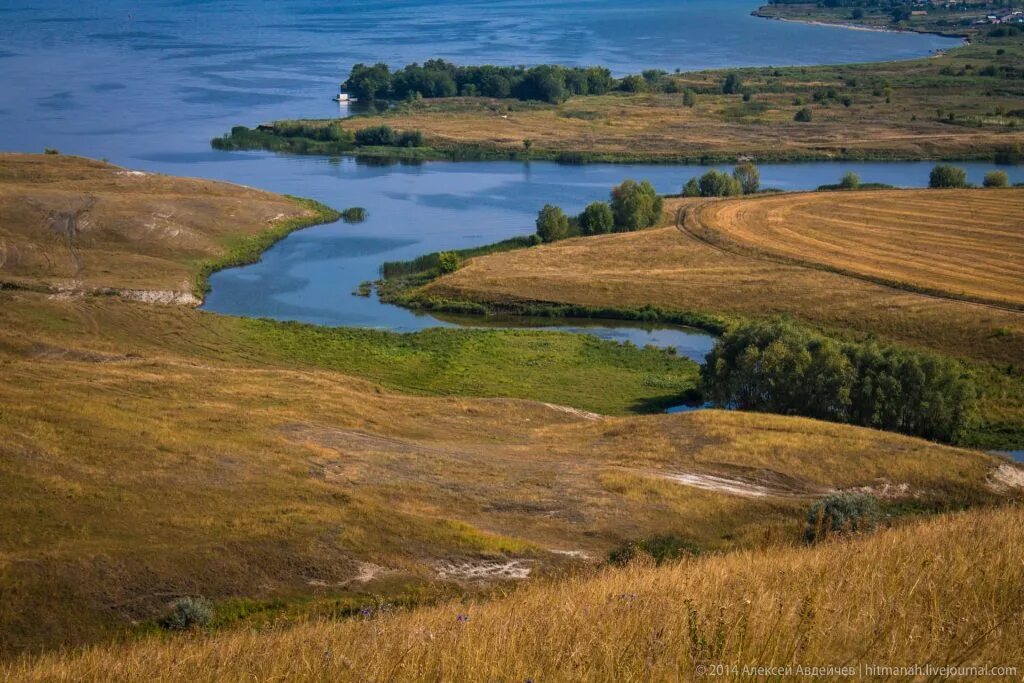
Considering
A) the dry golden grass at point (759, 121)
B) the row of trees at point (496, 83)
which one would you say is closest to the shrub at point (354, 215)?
the dry golden grass at point (759, 121)

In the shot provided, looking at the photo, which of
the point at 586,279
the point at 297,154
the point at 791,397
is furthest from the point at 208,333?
the point at 297,154

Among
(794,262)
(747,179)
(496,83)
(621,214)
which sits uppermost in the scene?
(496,83)

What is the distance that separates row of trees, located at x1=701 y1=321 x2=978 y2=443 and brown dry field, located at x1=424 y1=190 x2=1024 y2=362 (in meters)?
7.08

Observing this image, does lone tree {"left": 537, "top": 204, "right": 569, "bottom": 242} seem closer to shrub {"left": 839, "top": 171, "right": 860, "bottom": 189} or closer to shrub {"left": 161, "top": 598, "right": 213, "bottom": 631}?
shrub {"left": 839, "top": 171, "right": 860, "bottom": 189}

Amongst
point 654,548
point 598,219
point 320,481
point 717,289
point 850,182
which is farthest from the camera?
point 850,182

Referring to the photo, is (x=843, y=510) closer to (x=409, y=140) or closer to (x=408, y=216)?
(x=408, y=216)

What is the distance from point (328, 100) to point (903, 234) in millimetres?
63406

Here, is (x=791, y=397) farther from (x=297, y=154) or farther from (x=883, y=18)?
(x=883, y=18)

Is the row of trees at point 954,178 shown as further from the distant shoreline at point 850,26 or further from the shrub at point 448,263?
the distant shoreline at point 850,26

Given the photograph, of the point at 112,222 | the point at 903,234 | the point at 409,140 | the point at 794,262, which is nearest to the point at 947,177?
the point at 903,234

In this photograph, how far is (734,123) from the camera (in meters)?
89.0

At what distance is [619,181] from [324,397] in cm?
4827

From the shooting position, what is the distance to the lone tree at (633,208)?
55.9 metres

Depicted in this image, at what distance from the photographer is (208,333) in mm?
37750
